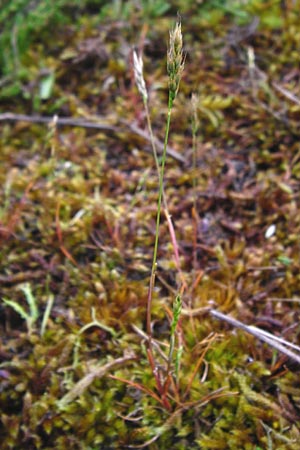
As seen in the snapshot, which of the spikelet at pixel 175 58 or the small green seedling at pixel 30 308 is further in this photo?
the small green seedling at pixel 30 308

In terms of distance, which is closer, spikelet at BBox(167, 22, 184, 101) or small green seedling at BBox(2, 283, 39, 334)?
→ spikelet at BBox(167, 22, 184, 101)

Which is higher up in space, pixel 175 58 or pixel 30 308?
pixel 175 58

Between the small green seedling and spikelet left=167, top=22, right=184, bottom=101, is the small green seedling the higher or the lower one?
the lower one

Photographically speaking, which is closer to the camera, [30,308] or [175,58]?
[175,58]

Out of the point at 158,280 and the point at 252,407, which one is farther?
the point at 158,280

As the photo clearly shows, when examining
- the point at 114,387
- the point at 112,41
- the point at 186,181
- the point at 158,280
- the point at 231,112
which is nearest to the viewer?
the point at 114,387

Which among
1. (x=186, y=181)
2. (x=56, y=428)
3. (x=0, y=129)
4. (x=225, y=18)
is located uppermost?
(x=225, y=18)

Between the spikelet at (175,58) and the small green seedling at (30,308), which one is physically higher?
the spikelet at (175,58)

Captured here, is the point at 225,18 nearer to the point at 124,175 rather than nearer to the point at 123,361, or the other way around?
the point at 124,175

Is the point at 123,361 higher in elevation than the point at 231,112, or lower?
lower

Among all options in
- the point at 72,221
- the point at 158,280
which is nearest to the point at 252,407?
the point at 158,280

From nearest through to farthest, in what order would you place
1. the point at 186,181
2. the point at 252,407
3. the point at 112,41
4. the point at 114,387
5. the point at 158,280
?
the point at 252,407 < the point at 114,387 < the point at 158,280 < the point at 186,181 < the point at 112,41
